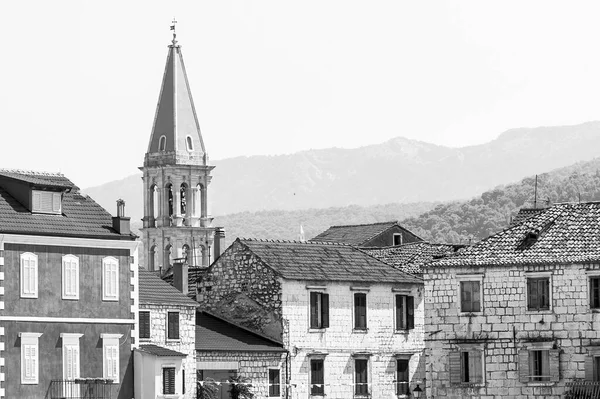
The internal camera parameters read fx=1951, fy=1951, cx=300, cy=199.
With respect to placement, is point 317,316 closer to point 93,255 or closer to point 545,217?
point 545,217

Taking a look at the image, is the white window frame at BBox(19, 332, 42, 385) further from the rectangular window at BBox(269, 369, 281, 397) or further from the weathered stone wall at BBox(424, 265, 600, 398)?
the weathered stone wall at BBox(424, 265, 600, 398)

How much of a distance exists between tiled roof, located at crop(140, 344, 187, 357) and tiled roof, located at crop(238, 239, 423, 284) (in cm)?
1110

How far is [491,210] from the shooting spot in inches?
6078

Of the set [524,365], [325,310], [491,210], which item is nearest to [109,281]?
[325,310]

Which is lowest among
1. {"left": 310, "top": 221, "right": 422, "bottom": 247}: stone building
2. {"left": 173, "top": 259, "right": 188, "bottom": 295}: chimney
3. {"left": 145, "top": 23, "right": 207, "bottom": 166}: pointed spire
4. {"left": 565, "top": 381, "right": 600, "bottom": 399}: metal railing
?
{"left": 565, "top": 381, "right": 600, "bottom": 399}: metal railing

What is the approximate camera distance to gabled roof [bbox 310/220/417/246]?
11381 cm

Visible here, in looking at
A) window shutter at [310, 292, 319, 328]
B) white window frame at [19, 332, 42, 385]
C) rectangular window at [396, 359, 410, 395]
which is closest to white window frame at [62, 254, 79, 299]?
white window frame at [19, 332, 42, 385]

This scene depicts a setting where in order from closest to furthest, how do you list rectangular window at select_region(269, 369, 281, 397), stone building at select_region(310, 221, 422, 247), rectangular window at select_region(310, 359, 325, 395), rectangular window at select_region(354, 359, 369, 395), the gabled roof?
rectangular window at select_region(269, 369, 281, 397)
rectangular window at select_region(310, 359, 325, 395)
rectangular window at select_region(354, 359, 369, 395)
stone building at select_region(310, 221, 422, 247)
the gabled roof

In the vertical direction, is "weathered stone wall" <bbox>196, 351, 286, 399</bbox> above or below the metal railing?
above

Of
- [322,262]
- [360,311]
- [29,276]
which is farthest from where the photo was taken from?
[322,262]

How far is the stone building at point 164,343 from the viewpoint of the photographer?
239 ft

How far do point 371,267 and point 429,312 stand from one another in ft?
35.4

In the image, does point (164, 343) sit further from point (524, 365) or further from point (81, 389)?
point (524, 365)

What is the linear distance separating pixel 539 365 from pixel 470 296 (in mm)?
4104
